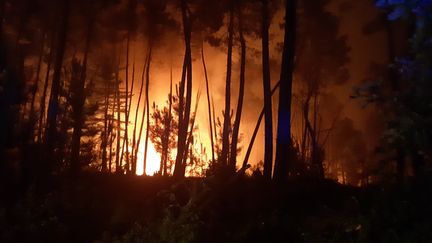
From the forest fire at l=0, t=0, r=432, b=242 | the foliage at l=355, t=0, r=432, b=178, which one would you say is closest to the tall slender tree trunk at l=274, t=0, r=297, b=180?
the forest fire at l=0, t=0, r=432, b=242

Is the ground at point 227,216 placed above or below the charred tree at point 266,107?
below

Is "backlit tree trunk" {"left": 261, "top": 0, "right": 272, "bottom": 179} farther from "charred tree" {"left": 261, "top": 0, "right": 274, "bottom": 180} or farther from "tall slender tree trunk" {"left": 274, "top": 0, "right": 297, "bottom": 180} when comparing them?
"tall slender tree trunk" {"left": 274, "top": 0, "right": 297, "bottom": 180}

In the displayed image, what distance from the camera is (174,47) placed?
1226 inches

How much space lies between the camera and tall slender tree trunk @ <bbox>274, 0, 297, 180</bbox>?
15867 mm

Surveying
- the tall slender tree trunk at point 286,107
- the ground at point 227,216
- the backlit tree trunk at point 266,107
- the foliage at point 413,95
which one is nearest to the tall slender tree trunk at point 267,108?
the backlit tree trunk at point 266,107

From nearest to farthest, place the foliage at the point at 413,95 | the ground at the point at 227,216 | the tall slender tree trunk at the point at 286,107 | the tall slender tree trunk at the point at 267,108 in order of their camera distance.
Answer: the foliage at the point at 413,95
the ground at the point at 227,216
the tall slender tree trunk at the point at 286,107
the tall slender tree trunk at the point at 267,108

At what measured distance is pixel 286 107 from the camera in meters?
16.2

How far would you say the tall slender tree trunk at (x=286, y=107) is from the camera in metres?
15.9

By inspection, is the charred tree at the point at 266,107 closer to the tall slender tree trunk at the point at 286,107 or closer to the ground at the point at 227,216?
the tall slender tree trunk at the point at 286,107

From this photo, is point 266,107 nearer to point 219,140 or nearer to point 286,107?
point 286,107

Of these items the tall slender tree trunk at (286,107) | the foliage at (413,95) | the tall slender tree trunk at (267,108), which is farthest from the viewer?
the tall slender tree trunk at (267,108)

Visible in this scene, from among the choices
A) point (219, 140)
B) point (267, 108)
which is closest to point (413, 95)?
point (267, 108)

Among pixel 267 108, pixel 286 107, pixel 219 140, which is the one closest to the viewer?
pixel 286 107

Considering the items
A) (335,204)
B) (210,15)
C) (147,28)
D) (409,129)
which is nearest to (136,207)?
(335,204)
